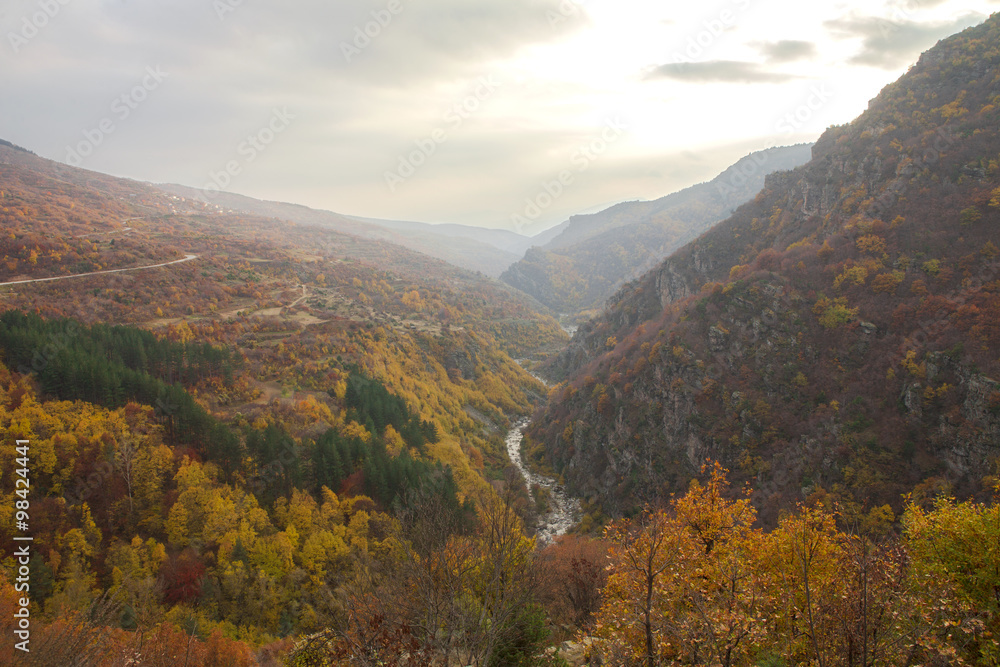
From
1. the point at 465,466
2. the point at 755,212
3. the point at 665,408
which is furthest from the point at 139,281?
the point at 755,212

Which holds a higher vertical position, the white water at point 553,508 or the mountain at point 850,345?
the mountain at point 850,345

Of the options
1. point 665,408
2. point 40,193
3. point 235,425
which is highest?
point 40,193

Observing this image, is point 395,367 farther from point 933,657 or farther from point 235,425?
point 933,657

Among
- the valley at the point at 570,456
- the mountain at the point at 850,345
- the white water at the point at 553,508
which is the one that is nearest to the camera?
the valley at the point at 570,456

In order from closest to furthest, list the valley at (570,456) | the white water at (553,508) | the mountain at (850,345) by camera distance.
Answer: the valley at (570,456)
the mountain at (850,345)
the white water at (553,508)

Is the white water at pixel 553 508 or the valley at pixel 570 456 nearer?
the valley at pixel 570 456
